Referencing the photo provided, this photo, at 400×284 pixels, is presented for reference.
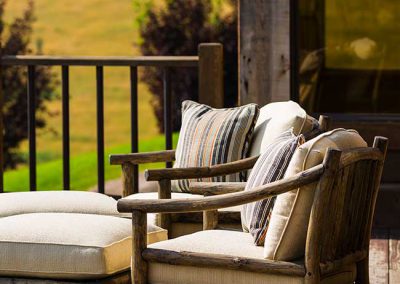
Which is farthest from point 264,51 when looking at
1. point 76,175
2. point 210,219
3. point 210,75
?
point 76,175

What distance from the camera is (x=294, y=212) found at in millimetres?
3771

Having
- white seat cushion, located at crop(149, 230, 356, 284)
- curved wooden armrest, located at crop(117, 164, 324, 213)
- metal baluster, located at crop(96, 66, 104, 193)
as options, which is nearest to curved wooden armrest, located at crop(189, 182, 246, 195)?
white seat cushion, located at crop(149, 230, 356, 284)

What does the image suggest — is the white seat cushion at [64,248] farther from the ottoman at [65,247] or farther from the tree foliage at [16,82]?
the tree foliage at [16,82]

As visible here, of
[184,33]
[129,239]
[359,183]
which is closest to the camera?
[359,183]

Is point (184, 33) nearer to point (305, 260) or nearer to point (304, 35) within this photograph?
point (304, 35)

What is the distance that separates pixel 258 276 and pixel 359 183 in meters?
0.52

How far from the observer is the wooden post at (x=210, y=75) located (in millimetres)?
6465

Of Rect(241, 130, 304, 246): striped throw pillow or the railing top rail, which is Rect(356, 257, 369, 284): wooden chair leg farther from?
the railing top rail

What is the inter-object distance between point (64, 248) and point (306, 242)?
0.93 meters

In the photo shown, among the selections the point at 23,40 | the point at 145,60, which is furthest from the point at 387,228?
the point at 23,40

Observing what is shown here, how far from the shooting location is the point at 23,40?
41.2 feet

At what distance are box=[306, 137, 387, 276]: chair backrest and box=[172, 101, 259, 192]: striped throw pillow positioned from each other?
1.15m

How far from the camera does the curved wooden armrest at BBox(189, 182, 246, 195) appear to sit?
4766 millimetres

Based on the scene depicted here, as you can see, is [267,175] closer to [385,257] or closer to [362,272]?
[362,272]
